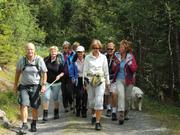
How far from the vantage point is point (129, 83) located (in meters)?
12.3

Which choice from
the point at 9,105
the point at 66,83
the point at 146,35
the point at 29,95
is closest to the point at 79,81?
the point at 66,83

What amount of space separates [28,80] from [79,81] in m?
2.44

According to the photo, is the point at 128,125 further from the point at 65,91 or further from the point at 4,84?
the point at 4,84

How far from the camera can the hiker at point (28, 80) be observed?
34.8ft

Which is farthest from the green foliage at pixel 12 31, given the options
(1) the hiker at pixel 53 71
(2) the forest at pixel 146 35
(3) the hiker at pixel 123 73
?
(3) the hiker at pixel 123 73

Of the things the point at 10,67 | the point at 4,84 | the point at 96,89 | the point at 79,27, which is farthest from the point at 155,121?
the point at 79,27

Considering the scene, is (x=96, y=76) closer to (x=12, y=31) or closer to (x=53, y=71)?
(x=53, y=71)

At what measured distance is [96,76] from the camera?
11242 millimetres

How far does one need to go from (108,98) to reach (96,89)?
8.09 feet

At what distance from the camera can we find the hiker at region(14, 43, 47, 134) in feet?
34.8

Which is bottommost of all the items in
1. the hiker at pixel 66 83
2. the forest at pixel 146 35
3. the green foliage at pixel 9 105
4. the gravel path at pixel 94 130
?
the gravel path at pixel 94 130

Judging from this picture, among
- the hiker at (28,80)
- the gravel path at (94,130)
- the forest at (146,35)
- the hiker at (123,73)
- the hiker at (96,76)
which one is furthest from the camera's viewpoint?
the forest at (146,35)

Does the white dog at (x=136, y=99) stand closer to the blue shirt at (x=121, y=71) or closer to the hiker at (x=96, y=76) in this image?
the blue shirt at (x=121, y=71)

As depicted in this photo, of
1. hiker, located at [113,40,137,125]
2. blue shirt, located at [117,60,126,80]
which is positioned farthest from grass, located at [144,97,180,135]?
blue shirt, located at [117,60,126,80]
